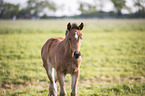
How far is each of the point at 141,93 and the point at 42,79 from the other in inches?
226

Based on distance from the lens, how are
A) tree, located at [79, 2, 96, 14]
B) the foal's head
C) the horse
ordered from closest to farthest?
the foal's head, the horse, tree, located at [79, 2, 96, 14]

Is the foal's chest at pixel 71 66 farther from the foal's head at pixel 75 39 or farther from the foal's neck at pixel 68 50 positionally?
the foal's head at pixel 75 39

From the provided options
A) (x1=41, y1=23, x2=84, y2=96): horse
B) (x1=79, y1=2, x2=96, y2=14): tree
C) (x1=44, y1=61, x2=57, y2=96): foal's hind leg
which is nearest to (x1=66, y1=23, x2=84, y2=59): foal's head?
(x1=41, y1=23, x2=84, y2=96): horse

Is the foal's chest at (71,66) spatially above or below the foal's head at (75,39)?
below

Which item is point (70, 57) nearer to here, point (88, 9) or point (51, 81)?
point (51, 81)

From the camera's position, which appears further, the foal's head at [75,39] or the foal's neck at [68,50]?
the foal's neck at [68,50]

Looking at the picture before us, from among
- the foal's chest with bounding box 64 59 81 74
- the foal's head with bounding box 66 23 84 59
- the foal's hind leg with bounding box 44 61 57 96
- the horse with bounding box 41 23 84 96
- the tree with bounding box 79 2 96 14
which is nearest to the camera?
the foal's head with bounding box 66 23 84 59

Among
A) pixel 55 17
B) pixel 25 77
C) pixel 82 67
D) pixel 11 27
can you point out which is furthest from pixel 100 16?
pixel 25 77

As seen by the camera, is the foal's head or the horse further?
the horse

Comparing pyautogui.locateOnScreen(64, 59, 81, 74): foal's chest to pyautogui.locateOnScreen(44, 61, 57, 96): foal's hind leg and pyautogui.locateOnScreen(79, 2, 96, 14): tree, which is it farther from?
pyautogui.locateOnScreen(79, 2, 96, 14): tree

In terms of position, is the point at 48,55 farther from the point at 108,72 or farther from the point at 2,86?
the point at 108,72

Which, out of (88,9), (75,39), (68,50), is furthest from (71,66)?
(88,9)

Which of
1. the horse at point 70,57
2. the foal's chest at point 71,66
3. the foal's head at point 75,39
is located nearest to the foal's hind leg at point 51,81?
the horse at point 70,57

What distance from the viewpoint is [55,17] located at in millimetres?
56656
